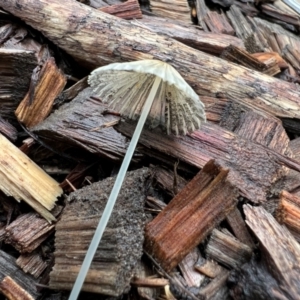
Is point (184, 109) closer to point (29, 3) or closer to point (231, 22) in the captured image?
point (29, 3)

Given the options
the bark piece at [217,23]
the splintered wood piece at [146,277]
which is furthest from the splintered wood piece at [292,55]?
the splintered wood piece at [146,277]

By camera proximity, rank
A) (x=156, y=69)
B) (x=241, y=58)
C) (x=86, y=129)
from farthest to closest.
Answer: (x=241, y=58), (x=86, y=129), (x=156, y=69)

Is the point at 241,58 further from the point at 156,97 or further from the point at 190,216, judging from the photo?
the point at 190,216

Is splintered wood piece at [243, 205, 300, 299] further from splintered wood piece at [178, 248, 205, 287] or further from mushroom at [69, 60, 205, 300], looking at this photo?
mushroom at [69, 60, 205, 300]

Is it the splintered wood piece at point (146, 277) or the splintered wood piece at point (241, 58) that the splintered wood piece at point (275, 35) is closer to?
the splintered wood piece at point (241, 58)

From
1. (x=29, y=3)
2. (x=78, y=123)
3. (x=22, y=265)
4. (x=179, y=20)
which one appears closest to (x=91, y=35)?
(x=29, y=3)

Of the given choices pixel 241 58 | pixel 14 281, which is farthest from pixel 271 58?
pixel 14 281
